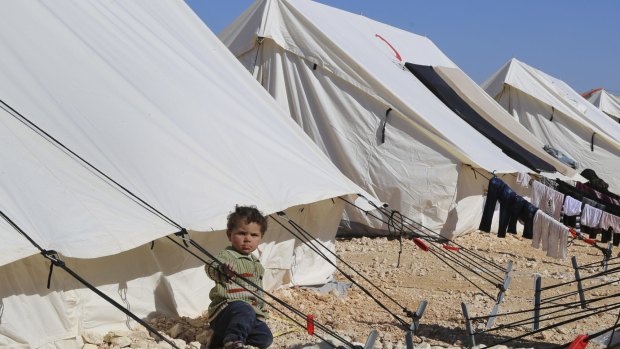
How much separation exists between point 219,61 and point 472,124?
4439 mm

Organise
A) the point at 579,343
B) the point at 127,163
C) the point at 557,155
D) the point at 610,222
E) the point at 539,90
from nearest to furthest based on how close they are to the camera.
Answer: the point at 579,343 < the point at 127,163 < the point at 610,222 < the point at 557,155 < the point at 539,90

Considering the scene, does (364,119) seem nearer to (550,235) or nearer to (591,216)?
(591,216)

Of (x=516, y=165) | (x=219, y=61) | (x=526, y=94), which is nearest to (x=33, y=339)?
(x=219, y=61)

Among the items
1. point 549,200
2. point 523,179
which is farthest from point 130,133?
point 523,179

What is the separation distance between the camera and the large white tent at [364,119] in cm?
839

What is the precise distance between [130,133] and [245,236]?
0.93 m

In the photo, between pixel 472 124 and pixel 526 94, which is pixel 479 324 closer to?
pixel 472 124

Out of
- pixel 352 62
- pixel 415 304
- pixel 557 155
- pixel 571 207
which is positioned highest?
pixel 352 62

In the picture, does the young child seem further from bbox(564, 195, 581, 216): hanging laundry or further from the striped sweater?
bbox(564, 195, 581, 216): hanging laundry

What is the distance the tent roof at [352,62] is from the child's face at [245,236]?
442 cm

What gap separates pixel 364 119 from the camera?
8539 mm

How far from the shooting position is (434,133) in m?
8.29

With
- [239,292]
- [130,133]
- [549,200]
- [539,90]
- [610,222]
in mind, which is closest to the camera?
[239,292]

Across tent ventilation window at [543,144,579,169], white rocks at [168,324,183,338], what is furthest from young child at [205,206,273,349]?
tent ventilation window at [543,144,579,169]
